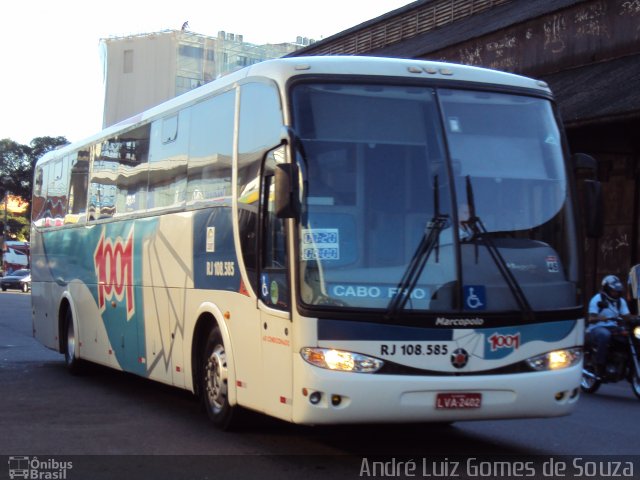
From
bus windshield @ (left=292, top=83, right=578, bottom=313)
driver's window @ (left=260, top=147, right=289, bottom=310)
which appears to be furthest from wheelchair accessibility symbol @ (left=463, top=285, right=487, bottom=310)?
driver's window @ (left=260, top=147, right=289, bottom=310)

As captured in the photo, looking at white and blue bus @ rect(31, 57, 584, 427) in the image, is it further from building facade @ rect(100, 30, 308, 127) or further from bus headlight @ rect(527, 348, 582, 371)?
building facade @ rect(100, 30, 308, 127)

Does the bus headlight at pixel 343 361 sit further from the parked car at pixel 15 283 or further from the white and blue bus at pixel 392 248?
the parked car at pixel 15 283

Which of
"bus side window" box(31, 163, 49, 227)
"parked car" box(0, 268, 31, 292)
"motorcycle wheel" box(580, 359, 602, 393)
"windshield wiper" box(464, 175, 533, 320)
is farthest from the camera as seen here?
"parked car" box(0, 268, 31, 292)

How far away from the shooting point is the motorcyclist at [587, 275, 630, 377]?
47.0 ft

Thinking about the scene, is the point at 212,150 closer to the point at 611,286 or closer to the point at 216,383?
the point at 216,383

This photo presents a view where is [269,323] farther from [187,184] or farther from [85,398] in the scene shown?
[85,398]

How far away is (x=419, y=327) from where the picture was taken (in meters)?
7.96

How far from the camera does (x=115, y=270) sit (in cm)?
1336

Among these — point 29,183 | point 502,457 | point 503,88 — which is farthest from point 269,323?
point 29,183

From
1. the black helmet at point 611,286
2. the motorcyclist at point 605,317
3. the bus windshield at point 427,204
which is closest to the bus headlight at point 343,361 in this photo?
the bus windshield at point 427,204

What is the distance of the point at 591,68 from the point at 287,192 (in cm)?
1603

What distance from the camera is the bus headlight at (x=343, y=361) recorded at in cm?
786

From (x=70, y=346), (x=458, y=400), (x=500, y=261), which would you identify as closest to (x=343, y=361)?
(x=458, y=400)

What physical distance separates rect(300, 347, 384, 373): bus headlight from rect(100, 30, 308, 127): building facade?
261 feet
